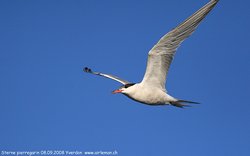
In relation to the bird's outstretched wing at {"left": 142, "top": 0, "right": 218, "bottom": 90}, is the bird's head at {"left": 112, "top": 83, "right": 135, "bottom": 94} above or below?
below

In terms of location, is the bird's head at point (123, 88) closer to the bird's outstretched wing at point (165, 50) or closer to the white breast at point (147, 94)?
the white breast at point (147, 94)

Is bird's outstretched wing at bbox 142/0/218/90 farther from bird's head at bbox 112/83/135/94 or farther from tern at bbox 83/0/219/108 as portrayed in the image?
bird's head at bbox 112/83/135/94

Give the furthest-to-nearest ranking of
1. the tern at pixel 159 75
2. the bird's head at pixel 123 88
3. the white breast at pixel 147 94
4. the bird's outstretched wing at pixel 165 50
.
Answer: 1. the bird's head at pixel 123 88
2. the white breast at pixel 147 94
3. the tern at pixel 159 75
4. the bird's outstretched wing at pixel 165 50

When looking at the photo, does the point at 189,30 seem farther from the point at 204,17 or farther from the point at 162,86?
the point at 162,86

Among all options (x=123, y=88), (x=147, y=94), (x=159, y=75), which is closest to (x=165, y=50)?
(x=159, y=75)

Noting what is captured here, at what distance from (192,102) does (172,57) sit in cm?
117

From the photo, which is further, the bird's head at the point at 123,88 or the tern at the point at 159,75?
the bird's head at the point at 123,88

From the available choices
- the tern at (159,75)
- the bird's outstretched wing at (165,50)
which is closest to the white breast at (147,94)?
the tern at (159,75)

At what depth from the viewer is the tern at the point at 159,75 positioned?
8.58m

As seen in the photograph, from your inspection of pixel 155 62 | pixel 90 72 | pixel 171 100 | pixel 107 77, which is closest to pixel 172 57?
pixel 155 62

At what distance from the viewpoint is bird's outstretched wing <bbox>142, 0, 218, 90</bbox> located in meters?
8.11

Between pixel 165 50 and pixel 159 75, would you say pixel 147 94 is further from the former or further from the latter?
pixel 165 50

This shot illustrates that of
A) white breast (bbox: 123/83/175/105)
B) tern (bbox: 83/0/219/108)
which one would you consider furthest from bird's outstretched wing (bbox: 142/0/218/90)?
white breast (bbox: 123/83/175/105)

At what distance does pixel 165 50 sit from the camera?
28.9 feet
